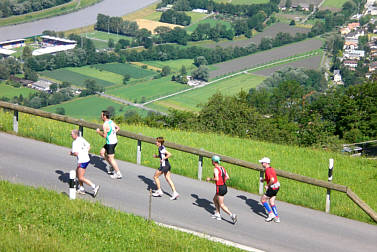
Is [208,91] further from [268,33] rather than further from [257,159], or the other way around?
[257,159]

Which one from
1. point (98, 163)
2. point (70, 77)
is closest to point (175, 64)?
point (70, 77)

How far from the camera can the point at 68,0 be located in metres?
160

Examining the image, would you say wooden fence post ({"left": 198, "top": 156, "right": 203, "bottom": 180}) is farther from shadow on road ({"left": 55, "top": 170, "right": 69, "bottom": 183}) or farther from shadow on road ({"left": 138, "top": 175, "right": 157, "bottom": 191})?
shadow on road ({"left": 55, "top": 170, "right": 69, "bottom": 183})

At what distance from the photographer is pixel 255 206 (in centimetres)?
→ 1416

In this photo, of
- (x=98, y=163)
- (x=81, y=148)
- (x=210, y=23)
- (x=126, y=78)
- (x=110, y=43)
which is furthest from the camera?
(x=210, y=23)

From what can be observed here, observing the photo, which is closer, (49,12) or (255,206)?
(255,206)

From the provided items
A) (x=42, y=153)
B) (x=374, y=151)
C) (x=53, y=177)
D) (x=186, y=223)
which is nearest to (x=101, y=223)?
(x=186, y=223)

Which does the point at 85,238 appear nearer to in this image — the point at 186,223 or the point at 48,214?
the point at 48,214

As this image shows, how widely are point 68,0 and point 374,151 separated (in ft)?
472

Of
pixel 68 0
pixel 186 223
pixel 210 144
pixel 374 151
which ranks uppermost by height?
pixel 186 223

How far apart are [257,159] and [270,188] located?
19.9 ft

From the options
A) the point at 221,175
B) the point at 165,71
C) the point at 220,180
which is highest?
the point at 221,175

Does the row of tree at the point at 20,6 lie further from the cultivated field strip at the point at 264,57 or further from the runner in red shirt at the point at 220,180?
the runner in red shirt at the point at 220,180

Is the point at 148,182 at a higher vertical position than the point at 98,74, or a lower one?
higher
